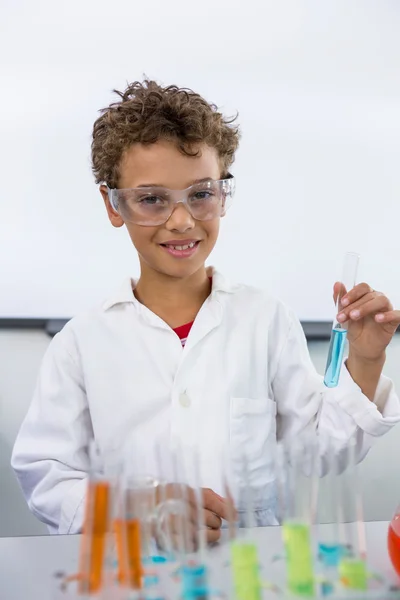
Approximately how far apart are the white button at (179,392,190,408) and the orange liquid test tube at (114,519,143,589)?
0.76 m

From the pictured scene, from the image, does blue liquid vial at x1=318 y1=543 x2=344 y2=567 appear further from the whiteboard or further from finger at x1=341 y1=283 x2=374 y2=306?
the whiteboard

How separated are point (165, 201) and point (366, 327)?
16.8 inches

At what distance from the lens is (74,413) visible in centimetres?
156

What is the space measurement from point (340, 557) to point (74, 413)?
83cm

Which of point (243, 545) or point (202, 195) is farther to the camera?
point (202, 195)

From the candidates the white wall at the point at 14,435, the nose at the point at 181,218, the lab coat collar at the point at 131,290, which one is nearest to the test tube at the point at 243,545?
the nose at the point at 181,218

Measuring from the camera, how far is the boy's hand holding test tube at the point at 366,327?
4.40ft

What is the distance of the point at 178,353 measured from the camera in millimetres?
1609

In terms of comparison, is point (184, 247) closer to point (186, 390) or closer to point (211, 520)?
point (186, 390)

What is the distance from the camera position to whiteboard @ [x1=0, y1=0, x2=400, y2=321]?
257cm

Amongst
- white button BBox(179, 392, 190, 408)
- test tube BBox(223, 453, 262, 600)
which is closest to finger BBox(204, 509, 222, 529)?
test tube BBox(223, 453, 262, 600)

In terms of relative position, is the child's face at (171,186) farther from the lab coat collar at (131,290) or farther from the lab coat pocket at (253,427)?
the lab coat pocket at (253,427)

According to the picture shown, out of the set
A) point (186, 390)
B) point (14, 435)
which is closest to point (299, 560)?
point (186, 390)

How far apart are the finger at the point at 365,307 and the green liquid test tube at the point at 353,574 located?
575mm
